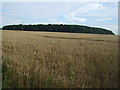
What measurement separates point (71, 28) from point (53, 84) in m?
97.0

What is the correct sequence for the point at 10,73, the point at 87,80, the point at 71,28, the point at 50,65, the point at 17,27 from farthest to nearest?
the point at 17,27 < the point at 71,28 < the point at 50,65 < the point at 10,73 < the point at 87,80

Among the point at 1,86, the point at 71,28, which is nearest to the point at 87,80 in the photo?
the point at 1,86

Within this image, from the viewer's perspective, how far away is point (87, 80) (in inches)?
148

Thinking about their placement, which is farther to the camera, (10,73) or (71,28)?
(71,28)

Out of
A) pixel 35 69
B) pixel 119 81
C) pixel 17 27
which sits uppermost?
pixel 17 27

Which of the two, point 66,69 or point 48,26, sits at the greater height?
point 48,26

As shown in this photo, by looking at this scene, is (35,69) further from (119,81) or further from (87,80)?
(119,81)

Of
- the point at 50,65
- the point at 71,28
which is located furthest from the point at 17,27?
the point at 50,65

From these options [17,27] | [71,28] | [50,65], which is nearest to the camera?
[50,65]

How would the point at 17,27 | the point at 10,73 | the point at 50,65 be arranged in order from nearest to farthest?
the point at 10,73 < the point at 50,65 < the point at 17,27

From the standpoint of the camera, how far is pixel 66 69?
4.49m

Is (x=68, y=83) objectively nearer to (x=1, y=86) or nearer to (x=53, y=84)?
(x=53, y=84)

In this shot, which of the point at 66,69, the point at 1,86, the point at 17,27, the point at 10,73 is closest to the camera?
the point at 1,86

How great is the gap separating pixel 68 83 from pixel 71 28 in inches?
3816
